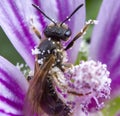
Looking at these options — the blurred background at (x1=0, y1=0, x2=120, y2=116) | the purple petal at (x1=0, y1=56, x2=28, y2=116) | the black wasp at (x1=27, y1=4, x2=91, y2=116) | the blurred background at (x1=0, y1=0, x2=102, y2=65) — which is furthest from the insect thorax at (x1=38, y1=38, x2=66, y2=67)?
the blurred background at (x1=0, y1=0, x2=102, y2=65)

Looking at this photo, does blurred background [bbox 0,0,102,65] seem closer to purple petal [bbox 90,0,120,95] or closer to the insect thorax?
purple petal [bbox 90,0,120,95]

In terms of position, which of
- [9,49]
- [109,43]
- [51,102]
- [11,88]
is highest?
[9,49]

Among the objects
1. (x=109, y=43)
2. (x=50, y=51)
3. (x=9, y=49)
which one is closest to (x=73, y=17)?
(x=109, y=43)

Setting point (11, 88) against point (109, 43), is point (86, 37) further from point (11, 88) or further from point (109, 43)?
point (11, 88)

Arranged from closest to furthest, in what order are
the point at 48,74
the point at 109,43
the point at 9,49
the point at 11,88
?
the point at 48,74
the point at 11,88
the point at 109,43
the point at 9,49

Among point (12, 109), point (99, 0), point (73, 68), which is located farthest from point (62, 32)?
point (99, 0)

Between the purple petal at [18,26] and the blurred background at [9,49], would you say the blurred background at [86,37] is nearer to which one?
the blurred background at [9,49]

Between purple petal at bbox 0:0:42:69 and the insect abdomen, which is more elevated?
purple petal at bbox 0:0:42:69
